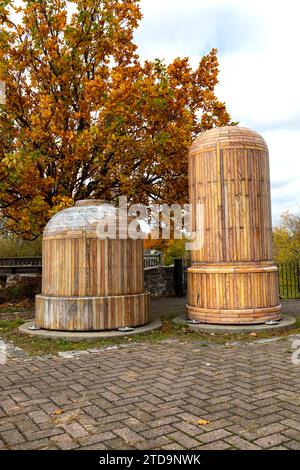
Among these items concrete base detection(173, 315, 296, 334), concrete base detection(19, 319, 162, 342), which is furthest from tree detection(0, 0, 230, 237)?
concrete base detection(173, 315, 296, 334)

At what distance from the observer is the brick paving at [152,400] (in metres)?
3.30

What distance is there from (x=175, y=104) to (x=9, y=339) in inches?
307

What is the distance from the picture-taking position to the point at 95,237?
25.5 ft

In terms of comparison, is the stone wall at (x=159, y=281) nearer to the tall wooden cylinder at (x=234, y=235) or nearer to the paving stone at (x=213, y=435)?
the tall wooden cylinder at (x=234, y=235)

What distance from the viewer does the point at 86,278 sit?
7.73 metres

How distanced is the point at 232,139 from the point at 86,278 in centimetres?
413

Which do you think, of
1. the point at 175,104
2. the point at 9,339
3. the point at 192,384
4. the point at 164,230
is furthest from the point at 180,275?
the point at 192,384

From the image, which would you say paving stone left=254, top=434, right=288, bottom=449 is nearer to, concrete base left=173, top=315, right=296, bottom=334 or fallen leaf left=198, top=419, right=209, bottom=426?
fallen leaf left=198, top=419, right=209, bottom=426

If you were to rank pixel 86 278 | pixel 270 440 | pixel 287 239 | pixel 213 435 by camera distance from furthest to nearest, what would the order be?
pixel 287 239
pixel 86 278
pixel 213 435
pixel 270 440

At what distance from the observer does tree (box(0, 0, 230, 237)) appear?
33.7ft

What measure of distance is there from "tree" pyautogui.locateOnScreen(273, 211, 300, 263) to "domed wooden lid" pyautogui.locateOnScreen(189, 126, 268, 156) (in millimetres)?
22030

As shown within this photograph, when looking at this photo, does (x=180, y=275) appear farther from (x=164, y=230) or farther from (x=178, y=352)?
(x=178, y=352)

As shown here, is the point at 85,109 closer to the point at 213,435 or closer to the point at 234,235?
the point at 234,235

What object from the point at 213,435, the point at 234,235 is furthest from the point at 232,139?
the point at 213,435
